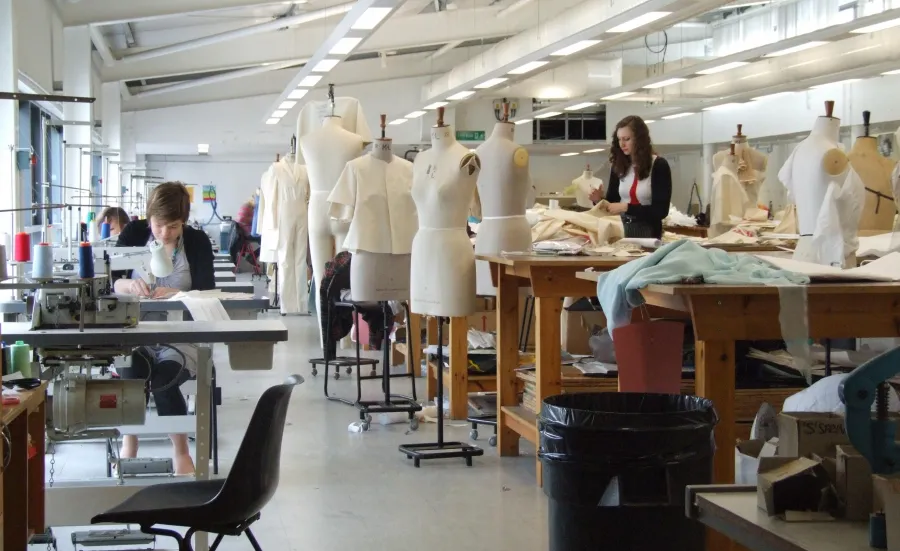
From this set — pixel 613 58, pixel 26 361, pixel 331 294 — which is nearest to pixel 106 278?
pixel 26 361

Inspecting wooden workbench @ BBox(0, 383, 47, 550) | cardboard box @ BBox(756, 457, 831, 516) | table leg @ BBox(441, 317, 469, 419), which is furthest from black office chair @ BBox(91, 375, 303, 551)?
table leg @ BBox(441, 317, 469, 419)

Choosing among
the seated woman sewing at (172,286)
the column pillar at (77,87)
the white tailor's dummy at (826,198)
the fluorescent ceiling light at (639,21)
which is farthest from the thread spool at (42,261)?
the column pillar at (77,87)

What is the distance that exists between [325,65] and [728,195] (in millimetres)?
4175

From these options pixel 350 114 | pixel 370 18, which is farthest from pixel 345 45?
pixel 370 18

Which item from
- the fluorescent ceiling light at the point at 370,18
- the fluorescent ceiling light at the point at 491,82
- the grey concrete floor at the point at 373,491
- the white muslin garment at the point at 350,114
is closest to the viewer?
the grey concrete floor at the point at 373,491

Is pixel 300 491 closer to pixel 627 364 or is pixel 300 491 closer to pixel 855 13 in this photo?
pixel 627 364

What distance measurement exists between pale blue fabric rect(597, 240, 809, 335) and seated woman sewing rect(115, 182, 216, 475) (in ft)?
6.51

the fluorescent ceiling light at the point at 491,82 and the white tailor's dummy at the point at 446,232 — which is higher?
the fluorescent ceiling light at the point at 491,82

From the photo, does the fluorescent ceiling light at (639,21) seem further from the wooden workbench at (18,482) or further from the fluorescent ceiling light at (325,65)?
the wooden workbench at (18,482)

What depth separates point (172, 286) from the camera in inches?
225

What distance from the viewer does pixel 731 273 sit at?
3.40 metres

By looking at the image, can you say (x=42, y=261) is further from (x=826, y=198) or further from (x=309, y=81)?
(x=309, y=81)

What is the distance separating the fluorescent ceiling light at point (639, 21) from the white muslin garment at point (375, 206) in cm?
212

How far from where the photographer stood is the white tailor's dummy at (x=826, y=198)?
19.3 ft
